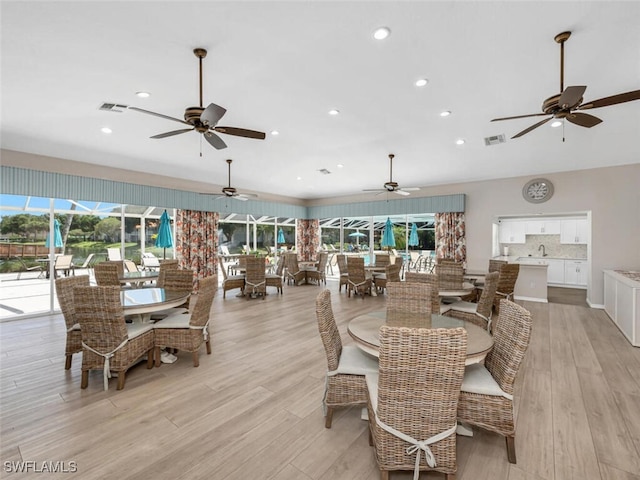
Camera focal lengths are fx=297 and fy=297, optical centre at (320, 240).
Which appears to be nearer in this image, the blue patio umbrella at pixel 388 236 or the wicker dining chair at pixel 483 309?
the wicker dining chair at pixel 483 309

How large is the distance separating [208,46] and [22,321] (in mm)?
6121

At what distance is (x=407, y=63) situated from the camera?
2.89m

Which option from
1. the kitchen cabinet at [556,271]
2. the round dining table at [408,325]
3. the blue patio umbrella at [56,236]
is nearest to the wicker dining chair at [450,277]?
the round dining table at [408,325]

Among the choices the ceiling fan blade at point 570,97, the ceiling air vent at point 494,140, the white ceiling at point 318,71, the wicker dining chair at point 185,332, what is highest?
the white ceiling at point 318,71

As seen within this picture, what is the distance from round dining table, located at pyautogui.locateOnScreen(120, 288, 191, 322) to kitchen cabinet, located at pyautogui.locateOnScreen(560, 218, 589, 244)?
34.5 feet

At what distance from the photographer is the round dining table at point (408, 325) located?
6.61 feet

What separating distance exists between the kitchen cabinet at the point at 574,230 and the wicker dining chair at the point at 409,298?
28.5 ft

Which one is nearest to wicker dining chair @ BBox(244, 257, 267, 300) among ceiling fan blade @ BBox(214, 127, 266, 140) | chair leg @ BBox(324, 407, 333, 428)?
ceiling fan blade @ BBox(214, 127, 266, 140)

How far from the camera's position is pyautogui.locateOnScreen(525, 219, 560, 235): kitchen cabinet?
30.1ft

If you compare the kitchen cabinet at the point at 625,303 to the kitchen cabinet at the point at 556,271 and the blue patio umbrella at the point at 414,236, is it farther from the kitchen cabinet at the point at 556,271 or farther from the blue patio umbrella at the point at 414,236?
the blue patio umbrella at the point at 414,236

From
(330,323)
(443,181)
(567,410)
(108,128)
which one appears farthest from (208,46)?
(443,181)

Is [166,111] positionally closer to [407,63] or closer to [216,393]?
[407,63]

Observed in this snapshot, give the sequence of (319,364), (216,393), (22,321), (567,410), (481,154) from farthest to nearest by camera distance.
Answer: (481,154)
(22,321)
(319,364)
(216,393)
(567,410)

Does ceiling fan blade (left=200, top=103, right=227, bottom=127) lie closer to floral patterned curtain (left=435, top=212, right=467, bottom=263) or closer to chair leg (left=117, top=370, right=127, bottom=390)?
chair leg (left=117, top=370, right=127, bottom=390)
